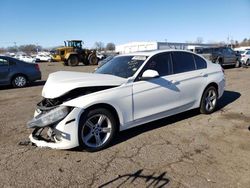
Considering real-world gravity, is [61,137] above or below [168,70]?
below

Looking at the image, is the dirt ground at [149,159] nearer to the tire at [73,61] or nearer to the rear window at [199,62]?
the rear window at [199,62]

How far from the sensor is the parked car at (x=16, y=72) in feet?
40.7

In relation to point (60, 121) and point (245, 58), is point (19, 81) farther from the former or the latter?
point (245, 58)

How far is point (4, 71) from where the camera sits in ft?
Answer: 40.7

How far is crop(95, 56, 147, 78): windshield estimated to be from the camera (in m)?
5.48

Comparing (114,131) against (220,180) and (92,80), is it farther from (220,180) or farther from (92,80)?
(220,180)

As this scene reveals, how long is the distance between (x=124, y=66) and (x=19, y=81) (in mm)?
8590

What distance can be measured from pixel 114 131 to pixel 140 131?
0.90 metres

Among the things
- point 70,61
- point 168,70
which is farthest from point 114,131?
point 70,61

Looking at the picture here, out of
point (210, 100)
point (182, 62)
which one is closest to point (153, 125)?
point (182, 62)

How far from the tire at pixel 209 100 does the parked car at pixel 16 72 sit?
8.87m

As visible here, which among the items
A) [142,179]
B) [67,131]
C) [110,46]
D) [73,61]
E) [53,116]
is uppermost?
[110,46]

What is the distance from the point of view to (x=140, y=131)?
18.7 ft

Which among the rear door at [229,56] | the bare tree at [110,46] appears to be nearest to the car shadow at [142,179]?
the rear door at [229,56]
